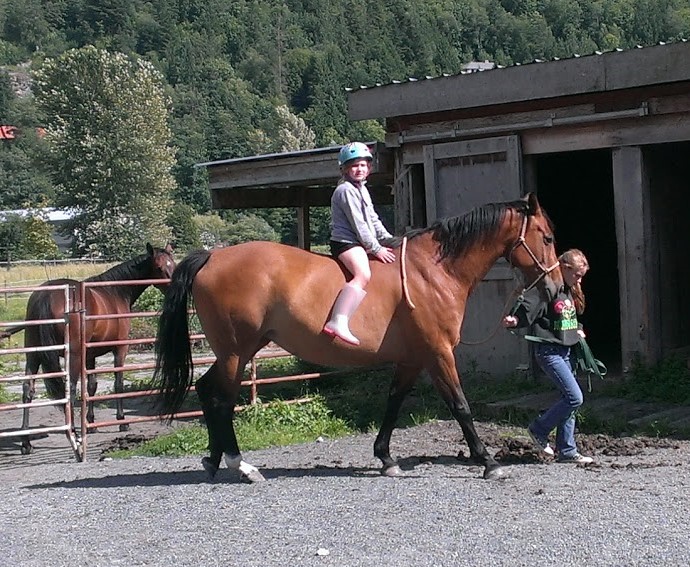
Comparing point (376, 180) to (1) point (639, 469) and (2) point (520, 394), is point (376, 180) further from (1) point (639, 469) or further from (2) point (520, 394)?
(1) point (639, 469)

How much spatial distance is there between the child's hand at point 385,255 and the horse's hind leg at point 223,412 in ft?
4.11

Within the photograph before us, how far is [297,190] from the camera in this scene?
603 inches

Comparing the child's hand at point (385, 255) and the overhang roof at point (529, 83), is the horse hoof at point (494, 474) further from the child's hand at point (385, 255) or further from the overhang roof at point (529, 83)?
the overhang roof at point (529, 83)

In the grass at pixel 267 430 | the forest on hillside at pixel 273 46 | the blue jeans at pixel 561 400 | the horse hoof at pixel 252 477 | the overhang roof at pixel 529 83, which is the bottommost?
the grass at pixel 267 430

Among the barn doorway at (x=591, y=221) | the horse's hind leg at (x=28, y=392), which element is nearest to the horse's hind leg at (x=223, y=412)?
the horse's hind leg at (x=28, y=392)

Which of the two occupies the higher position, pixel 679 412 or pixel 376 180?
pixel 376 180

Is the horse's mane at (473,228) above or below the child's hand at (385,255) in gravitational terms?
above

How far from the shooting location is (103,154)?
187ft

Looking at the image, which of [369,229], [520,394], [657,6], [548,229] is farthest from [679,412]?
[657,6]

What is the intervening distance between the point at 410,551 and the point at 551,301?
276 cm

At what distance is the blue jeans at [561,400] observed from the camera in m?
7.26

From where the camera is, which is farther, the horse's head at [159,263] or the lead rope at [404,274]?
the horse's head at [159,263]

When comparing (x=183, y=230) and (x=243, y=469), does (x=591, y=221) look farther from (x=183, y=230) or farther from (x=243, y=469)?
(x=183, y=230)

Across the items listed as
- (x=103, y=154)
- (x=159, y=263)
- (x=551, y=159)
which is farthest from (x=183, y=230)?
(x=159, y=263)
